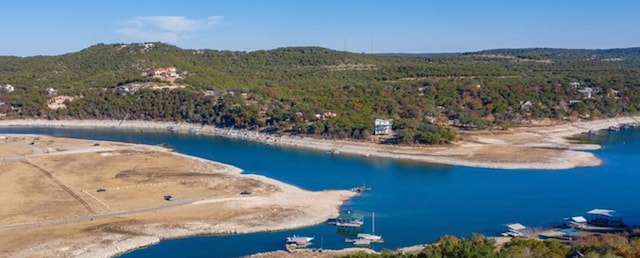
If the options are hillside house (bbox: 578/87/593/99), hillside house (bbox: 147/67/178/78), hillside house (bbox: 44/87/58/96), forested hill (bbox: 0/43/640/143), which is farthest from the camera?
hillside house (bbox: 147/67/178/78)

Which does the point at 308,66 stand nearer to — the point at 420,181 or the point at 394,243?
the point at 420,181

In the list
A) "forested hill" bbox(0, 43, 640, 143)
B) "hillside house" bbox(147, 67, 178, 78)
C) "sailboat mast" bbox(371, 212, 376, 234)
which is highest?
"hillside house" bbox(147, 67, 178, 78)

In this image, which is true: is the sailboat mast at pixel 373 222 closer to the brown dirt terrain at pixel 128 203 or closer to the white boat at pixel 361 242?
the white boat at pixel 361 242

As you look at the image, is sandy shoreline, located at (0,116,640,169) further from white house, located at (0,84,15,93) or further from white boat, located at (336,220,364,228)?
white house, located at (0,84,15,93)

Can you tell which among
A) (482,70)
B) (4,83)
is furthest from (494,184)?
(4,83)

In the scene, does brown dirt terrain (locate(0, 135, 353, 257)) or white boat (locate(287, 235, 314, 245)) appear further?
brown dirt terrain (locate(0, 135, 353, 257))

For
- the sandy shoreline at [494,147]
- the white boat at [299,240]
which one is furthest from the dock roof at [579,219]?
the sandy shoreline at [494,147]

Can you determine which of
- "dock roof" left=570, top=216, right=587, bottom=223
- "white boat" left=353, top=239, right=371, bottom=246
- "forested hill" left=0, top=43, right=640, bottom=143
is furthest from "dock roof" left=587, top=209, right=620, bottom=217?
"forested hill" left=0, top=43, right=640, bottom=143
